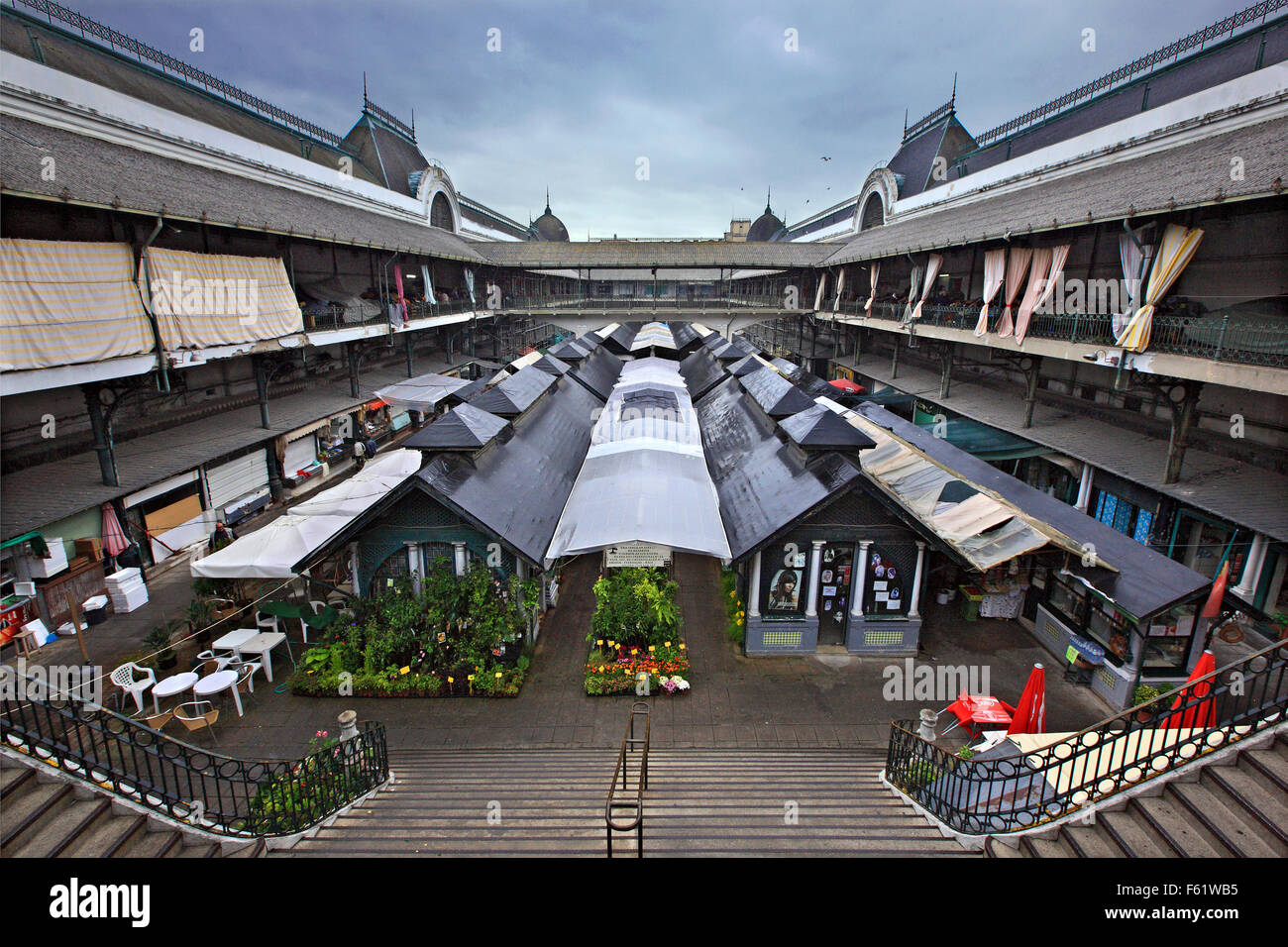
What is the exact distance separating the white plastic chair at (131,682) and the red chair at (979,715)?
14005 mm

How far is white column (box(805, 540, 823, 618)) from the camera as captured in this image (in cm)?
1203

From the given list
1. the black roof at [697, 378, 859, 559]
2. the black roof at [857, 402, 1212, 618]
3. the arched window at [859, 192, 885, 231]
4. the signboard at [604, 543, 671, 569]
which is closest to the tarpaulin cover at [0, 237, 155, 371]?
the signboard at [604, 543, 671, 569]

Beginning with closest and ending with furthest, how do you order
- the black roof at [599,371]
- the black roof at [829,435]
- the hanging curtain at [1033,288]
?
the black roof at [829,435] < the hanging curtain at [1033,288] < the black roof at [599,371]

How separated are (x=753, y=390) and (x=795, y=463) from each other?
681cm

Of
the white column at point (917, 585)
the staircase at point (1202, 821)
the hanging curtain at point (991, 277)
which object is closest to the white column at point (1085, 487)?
the hanging curtain at point (991, 277)

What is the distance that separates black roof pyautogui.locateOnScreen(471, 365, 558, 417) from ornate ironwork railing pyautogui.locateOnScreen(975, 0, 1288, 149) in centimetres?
2751

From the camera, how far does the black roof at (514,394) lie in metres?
16.3

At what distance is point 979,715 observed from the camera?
941 cm

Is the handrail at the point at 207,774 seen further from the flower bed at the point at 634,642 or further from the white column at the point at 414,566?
the flower bed at the point at 634,642

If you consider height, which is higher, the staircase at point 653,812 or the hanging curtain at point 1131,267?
the hanging curtain at point 1131,267

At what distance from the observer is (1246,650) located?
40.0ft

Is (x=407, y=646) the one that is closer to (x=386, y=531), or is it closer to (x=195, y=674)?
(x=386, y=531)

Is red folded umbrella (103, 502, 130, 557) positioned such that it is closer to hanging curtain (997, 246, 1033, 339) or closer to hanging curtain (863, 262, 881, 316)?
hanging curtain (997, 246, 1033, 339)

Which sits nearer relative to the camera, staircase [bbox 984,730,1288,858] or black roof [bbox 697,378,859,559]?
staircase [bbox 984,730,1288,858]
